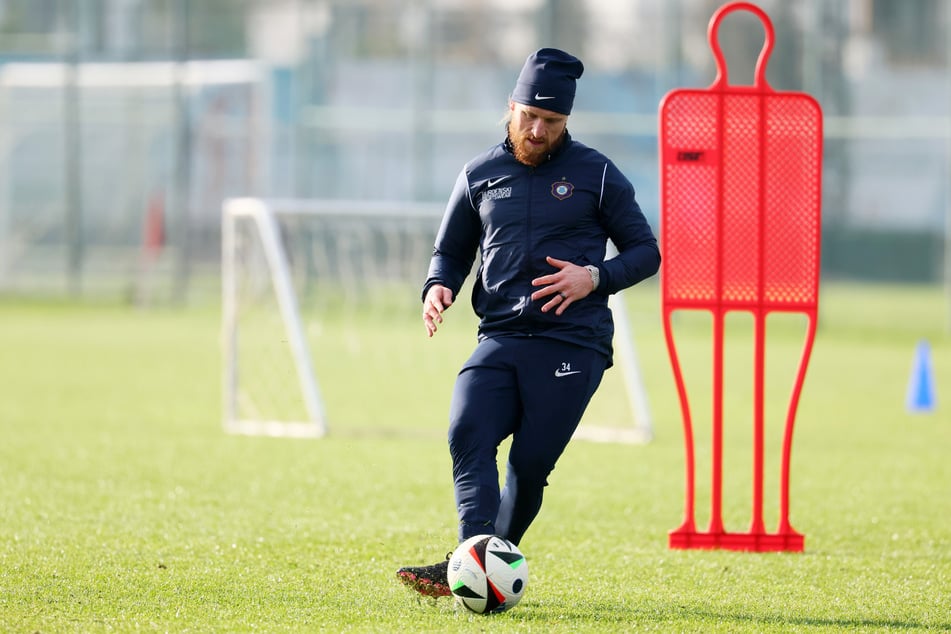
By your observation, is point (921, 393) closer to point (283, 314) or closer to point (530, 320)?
point (283, 314)

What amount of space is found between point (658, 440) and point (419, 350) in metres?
4.59

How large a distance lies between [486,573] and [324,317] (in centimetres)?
1402

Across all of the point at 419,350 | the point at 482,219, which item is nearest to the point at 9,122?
the point at 419,350

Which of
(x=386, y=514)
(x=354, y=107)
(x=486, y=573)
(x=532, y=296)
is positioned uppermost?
(x=532, y=296)

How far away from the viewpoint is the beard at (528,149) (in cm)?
539

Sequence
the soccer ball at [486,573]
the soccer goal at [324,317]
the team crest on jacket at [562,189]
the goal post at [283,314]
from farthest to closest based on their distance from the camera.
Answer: the soccer goal at [324,317] < the goal post at [283,314] < the team crest on jacket at [562,189] < the soccer ball at [486,573]

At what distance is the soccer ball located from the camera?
5074 mm

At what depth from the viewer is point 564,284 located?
5.21 meters

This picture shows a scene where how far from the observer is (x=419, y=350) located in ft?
49.1

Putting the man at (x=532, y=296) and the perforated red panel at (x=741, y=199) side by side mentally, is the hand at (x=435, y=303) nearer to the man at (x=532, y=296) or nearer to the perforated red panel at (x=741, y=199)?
the man at (x=532, y=296)

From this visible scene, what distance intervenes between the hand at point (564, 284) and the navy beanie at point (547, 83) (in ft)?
1.77

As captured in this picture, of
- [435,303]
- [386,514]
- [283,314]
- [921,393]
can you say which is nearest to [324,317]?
[283,314]

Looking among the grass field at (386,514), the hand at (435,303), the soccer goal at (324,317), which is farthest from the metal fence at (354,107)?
the hand at (435,303)

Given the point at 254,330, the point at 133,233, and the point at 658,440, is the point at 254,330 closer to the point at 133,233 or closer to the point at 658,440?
the point at 658,440
